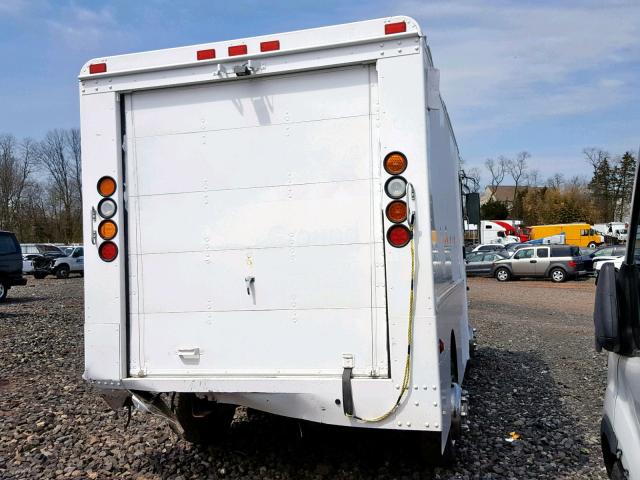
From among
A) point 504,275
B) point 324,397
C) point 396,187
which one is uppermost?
point 396,187

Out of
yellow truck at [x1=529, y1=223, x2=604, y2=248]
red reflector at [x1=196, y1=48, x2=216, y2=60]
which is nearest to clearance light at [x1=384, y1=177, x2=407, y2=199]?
red reflector at [x1=196, y1=48, x2=216, y2=60]

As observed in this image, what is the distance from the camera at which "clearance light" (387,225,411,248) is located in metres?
3.66

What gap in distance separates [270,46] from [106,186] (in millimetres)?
1414

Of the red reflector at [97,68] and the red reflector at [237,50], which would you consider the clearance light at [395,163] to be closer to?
the red reflector at [237,50]

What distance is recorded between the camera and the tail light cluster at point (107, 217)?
13.7 feet

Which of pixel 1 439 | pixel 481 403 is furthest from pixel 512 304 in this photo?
pixel 1 439

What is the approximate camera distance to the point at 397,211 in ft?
12.1

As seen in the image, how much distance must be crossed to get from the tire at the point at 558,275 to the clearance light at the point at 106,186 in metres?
26.4

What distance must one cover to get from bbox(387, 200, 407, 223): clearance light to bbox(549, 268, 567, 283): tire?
85.6 feet

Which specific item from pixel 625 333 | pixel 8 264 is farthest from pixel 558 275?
pixel 625 333

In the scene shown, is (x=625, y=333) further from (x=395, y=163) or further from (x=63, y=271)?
(x=63, y=271)

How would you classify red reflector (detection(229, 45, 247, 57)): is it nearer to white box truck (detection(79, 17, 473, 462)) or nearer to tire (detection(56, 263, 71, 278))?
white box truck (detection(79, 17, 473, 462))

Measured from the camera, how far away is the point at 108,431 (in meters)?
5.74

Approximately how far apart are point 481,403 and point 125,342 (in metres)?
3.93
